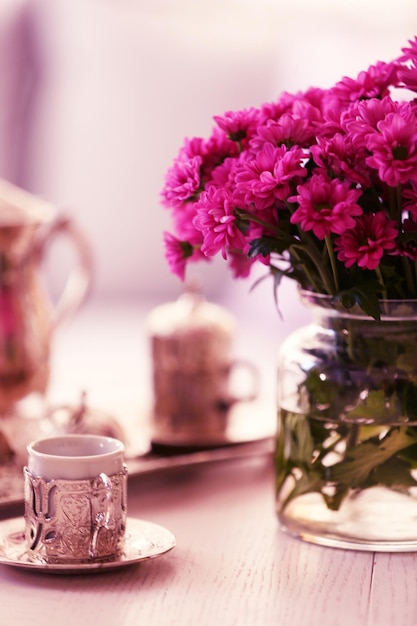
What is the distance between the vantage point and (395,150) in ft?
2.42

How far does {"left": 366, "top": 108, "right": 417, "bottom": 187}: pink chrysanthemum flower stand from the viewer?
73cm

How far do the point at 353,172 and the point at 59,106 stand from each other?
1964 millimetres

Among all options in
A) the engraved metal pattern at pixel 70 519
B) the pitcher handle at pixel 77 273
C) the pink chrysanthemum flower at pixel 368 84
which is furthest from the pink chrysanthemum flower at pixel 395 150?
the pitcher handle at pixel 77 273

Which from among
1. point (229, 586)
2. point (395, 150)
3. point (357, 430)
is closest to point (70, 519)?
point (229, 586)

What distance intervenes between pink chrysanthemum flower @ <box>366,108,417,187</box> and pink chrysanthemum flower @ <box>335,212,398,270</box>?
0.13ft

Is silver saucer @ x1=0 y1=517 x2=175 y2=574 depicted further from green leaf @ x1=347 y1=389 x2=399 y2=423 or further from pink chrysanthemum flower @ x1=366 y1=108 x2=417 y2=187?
pink chrysanthemum flower @ x1=366 y1=108 x2=417 y2=187

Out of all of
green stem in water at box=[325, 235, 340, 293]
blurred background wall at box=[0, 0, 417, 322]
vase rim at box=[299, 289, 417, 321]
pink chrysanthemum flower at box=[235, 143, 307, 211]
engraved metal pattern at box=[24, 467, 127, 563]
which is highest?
blurred background wall at box=[0, 0, 417, 322]

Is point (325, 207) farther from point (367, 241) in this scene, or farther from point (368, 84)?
point (368, 84)

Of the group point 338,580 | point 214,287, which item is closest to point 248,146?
point 338,580

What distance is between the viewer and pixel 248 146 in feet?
2.82

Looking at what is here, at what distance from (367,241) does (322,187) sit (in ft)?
→ 0.18

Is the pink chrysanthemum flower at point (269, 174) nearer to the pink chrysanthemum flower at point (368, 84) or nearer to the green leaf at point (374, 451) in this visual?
the pink chrysanthemum flower at point (368, 84)

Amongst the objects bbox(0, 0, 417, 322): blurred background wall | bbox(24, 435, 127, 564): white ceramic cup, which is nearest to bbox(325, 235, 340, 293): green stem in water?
bbox(24, 435, 127, 564): white ceramic cup

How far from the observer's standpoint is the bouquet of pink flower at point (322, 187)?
29.6 inches
